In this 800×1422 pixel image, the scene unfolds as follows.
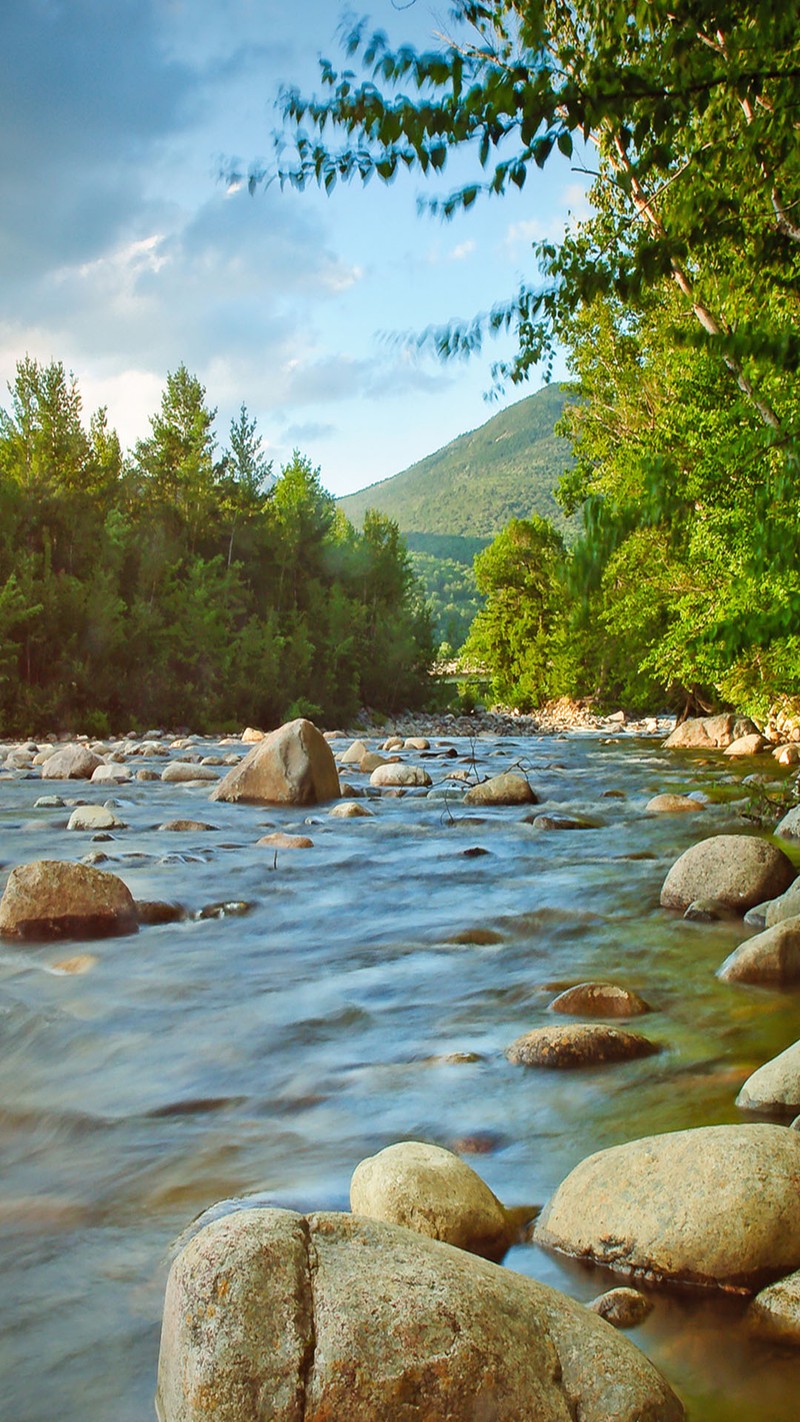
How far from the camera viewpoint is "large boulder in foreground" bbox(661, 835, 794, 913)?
7.35 m

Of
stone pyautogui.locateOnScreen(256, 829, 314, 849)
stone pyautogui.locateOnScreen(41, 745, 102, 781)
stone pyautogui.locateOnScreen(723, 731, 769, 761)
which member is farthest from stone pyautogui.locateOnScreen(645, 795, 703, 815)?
stone pyautogui.locateOnScreen(41, 745, 102, 781)

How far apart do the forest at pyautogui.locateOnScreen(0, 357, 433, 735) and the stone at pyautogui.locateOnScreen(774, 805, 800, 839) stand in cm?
2156

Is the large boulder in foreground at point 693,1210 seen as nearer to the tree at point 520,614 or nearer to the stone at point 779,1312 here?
the stone at point 779,1312

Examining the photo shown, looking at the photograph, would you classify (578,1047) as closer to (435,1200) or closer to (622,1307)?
(435,1200)

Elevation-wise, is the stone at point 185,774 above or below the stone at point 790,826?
above

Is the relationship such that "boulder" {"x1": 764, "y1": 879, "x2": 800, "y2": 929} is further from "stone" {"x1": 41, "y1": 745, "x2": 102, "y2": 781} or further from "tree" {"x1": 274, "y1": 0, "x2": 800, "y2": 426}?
"stone" {"x1": 41, "y1": 745, "x2": 102, "y2": 781}

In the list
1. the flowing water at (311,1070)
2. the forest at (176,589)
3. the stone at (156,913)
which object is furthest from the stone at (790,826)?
the forest at (176,589)

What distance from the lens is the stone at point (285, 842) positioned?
1047 centimetres

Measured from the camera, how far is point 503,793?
46.9 feet

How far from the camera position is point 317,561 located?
44.3m

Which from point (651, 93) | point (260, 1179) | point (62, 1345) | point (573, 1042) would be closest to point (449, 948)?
point (573, 1042)

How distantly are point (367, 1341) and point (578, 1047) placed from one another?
2.69m

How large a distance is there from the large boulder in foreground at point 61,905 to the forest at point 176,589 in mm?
21371

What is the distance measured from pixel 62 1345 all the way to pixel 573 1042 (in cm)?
253
